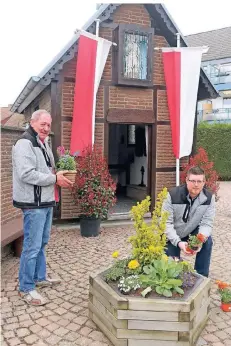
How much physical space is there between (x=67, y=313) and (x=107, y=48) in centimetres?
564

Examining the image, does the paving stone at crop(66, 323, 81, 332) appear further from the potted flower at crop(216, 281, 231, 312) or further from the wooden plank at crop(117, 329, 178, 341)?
the potted flower at crop(216, 281, 231, 312)

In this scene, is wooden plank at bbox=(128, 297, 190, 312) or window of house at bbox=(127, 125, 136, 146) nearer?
wooden plank at bbox=(128, 297, 190, 312)

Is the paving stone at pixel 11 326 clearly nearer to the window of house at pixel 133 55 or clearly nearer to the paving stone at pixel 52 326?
the paving stone at pixel 52 326

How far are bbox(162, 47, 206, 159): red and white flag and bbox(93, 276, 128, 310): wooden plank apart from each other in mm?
5510

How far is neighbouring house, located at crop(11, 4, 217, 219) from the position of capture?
751 cm

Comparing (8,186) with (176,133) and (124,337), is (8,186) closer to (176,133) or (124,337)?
(124,337)

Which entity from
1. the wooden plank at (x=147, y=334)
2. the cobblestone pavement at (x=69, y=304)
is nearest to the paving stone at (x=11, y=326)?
the cobblestone pavement at (x=69, y=304)

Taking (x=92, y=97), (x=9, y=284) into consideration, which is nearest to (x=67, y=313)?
(x=9, y=284)

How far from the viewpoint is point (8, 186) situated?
19.0 feet

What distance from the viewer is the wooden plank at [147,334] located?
9.39 ft

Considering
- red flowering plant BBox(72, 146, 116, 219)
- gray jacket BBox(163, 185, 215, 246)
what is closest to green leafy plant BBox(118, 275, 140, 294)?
gray jacket BBox(163, 185, 215, 246)

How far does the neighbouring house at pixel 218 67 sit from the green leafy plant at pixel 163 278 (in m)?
29.1

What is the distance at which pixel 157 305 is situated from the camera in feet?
9.30

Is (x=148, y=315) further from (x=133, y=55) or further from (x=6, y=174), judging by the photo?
(x=133, y=55)
